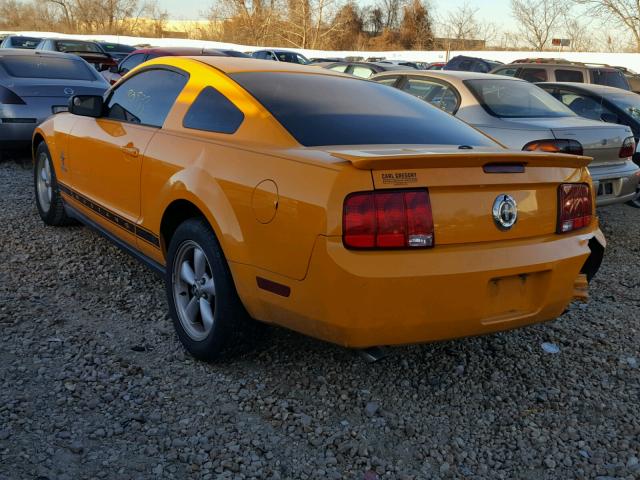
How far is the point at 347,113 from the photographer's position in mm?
3545

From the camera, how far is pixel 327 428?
292cm

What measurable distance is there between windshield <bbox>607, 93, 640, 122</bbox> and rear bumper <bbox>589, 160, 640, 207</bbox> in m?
2.13

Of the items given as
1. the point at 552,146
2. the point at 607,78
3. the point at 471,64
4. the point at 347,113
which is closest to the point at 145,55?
the point at 607,78

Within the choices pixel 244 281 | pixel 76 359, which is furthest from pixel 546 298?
pixel 76 359

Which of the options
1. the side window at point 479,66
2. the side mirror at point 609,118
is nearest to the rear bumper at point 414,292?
the side mirror at point 609,118

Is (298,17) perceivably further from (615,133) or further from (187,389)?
(187,389)

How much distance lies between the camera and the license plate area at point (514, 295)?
2875 mm

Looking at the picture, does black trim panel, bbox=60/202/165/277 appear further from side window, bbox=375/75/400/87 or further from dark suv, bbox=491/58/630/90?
dark suv, bbox=491/58/630/90

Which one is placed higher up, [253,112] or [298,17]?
[298,17]

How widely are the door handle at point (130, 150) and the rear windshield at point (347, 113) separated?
745mm

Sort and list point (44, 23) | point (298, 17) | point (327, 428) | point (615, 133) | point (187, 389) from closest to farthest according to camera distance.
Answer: point (327, 428) < point (187, 389) < point (615, 133) < point (298, 17) < point (44, 23)

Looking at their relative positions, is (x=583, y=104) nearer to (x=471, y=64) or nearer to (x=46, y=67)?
(x=46, y=67)

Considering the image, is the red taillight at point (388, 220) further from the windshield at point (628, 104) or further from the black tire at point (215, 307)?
the windshield at point (628, 104)

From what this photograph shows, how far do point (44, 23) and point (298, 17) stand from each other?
32.3 meters
